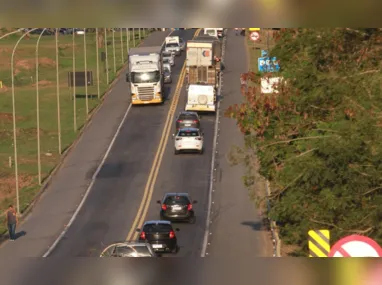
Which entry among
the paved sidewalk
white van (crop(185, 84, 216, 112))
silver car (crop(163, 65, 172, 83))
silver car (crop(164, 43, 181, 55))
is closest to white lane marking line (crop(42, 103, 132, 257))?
the paved sidewalk

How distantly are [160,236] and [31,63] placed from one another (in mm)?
75371

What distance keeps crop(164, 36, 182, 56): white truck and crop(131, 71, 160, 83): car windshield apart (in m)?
34.3

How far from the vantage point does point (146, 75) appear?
7494cm

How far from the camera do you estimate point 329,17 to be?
7.97 feet

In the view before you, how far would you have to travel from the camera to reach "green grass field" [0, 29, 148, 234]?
5850cm

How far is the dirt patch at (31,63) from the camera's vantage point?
355 feet

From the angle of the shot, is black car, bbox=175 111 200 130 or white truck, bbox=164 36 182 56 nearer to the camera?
black car, bbox=175 111 200 130

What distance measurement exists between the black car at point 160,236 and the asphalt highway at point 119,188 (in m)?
2.35

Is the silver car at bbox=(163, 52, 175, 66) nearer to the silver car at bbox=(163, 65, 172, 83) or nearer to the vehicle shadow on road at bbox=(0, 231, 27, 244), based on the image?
the silver car at bbox=(163, 65, 172, 83)

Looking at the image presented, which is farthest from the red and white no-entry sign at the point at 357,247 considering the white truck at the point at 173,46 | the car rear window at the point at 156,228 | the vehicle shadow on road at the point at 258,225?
the white truck at the point at 173,46

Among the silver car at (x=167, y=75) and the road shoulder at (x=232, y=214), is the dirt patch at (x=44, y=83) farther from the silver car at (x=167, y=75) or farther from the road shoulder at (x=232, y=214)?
the road shoulder at (x=232, y=214)

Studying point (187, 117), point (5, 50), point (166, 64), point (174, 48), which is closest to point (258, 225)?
point (187, 117)

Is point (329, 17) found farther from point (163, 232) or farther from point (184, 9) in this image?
point (163, 232)

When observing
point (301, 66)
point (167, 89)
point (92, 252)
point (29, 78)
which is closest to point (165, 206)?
point (92, 252)
